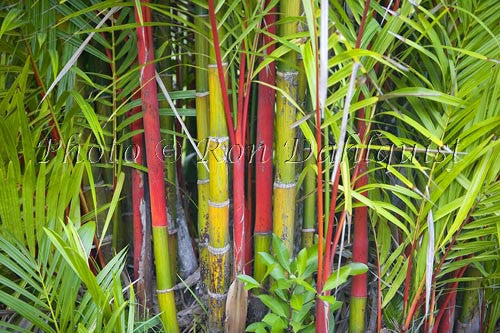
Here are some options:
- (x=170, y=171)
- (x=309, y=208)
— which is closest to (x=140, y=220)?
(x=170, y=171)

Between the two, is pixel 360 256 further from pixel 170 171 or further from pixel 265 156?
pixel 170 171

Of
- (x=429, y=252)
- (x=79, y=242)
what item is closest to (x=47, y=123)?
(x=79, y=242)

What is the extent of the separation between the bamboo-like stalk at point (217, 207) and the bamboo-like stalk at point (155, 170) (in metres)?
0.08

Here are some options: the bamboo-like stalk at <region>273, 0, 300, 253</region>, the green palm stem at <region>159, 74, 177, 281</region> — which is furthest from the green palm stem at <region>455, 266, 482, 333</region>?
the green palm stem at <region>159, 74, 177, 281</region>

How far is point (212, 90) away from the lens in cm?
95

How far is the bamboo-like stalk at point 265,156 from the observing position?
98 cm

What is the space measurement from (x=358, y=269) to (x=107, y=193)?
21.6 inches

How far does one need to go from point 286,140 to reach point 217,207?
Answer: 16cm

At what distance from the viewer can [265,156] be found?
1.00 m

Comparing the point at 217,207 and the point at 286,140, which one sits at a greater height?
the point at 286,140

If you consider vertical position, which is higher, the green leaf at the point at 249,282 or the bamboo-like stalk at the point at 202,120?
the bamboo-like stalk at the point at 202,120

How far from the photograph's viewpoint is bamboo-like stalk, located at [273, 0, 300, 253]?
92cm

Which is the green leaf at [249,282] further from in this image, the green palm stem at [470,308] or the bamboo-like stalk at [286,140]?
the green palm stem at [470,308]

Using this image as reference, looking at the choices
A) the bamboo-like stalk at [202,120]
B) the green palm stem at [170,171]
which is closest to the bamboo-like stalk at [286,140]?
the bamboo-like stalk at [202,120]
